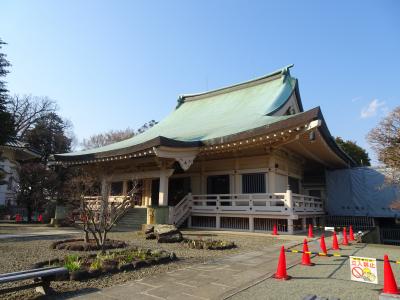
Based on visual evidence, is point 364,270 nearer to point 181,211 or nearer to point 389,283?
point 389,283

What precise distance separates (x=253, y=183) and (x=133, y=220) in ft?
23.9

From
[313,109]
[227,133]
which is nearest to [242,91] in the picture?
[227,133]

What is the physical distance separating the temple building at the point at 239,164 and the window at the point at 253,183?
0.05 m

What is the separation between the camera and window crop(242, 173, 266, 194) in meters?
16.7

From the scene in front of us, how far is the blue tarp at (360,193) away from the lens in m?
19.8

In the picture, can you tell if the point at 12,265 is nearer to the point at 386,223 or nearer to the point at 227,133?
the point at 227,133

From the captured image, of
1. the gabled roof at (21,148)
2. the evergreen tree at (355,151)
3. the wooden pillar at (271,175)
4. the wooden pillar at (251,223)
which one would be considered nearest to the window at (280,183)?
the wooden pillar at (271,175)

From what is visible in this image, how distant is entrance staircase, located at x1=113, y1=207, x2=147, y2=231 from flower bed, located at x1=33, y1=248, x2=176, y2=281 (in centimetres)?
953

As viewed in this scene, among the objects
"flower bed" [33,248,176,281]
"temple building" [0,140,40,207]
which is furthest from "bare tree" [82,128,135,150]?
"flower bed" [33,248,176,281]

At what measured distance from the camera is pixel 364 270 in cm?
538

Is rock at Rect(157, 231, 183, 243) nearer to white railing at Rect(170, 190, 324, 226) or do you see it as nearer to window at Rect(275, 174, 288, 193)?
white railing at Rect(170, 190, 324, 226)

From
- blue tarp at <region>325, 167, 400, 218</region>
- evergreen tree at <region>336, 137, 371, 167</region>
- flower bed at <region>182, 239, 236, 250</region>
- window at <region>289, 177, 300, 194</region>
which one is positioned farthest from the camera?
evergreen tree at <region>336, 137, 371, 167</region>

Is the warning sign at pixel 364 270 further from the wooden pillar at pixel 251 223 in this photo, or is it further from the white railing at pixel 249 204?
the wooden pillar at pixel 251 223

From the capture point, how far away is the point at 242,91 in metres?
25.5
